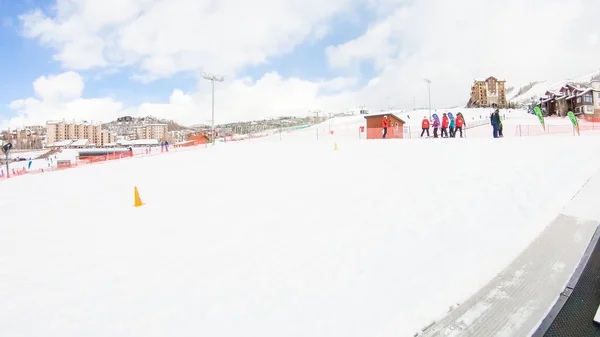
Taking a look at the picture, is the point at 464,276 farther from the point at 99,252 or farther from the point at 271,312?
the point at 99,252

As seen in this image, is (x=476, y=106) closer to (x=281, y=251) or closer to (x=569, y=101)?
(x=569, y=101)

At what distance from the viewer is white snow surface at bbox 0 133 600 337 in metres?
3.48

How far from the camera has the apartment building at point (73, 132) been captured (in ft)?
576

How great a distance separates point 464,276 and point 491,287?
1.05ft

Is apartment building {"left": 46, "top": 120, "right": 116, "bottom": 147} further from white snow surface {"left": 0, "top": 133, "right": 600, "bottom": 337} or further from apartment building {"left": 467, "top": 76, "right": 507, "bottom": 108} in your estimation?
white snow surface {"left": 0, "top": 133, "right": 600, "bottom": 337}

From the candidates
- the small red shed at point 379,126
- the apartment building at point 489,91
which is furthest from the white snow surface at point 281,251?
the apartment building at point 489,91

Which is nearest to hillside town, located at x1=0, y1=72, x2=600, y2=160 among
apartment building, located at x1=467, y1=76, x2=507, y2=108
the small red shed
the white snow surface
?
apartment building, located at x1=467, y1=76, x2=507, y2=108

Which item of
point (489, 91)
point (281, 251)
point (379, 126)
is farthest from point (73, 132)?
point (281, 251)

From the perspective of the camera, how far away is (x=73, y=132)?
180m

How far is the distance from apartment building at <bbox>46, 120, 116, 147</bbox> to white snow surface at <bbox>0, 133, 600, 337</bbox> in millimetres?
196110

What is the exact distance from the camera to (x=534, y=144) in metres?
13.1

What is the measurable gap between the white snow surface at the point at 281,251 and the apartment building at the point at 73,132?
19611 centimetres


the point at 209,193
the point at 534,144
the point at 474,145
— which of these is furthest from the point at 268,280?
the point at 534,144

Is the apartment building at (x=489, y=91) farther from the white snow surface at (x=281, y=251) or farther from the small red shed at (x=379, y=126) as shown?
the white snow surface at (x=281, y=251)
